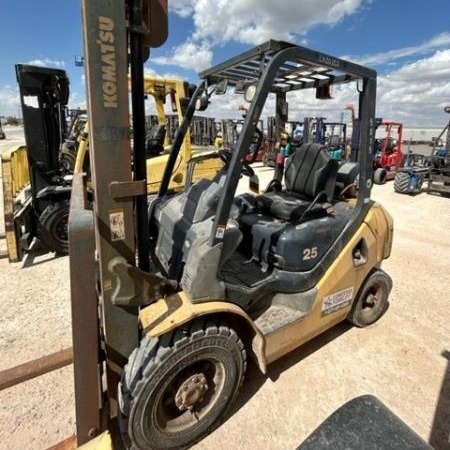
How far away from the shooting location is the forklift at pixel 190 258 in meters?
1.78

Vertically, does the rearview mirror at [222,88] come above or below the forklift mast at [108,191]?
above

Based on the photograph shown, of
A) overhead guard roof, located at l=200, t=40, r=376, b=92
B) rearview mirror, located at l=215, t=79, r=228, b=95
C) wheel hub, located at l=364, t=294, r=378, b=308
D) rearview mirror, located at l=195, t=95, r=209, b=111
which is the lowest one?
wheel hub, located at l=364, t=294, r=378, b=308

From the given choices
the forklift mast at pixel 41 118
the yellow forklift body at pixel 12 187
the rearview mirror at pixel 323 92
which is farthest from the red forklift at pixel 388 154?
the yellow forklift body at pixel 12 187

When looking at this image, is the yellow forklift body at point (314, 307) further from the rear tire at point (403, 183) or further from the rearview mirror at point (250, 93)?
the rear tire at point (403, 183)

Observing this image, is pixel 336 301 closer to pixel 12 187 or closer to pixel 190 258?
pixel 190 258

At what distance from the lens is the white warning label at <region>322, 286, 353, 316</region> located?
2962 millimetres

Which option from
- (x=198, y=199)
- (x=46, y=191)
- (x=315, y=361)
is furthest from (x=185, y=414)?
(x=46, y=191)

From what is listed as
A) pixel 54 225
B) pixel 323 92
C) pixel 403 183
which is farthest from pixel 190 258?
pixel 403 183

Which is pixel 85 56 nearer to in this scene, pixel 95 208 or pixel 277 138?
pixel 95 208

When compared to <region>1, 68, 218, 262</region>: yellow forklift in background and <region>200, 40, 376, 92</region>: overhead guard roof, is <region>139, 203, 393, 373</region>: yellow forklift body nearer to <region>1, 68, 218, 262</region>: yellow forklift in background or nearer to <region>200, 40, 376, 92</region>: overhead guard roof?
<region>200, 40, 376, 92</region>: overhead guard roof

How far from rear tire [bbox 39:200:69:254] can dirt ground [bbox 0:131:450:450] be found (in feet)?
2.00

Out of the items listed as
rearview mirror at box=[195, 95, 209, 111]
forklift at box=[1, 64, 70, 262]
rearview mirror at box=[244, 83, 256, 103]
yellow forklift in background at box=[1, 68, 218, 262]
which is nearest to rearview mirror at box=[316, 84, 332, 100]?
rearview mirror at box=[195, 95, 209, 111]

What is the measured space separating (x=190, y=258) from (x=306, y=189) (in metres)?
1.79

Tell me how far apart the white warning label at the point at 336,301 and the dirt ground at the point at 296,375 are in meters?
0.52
